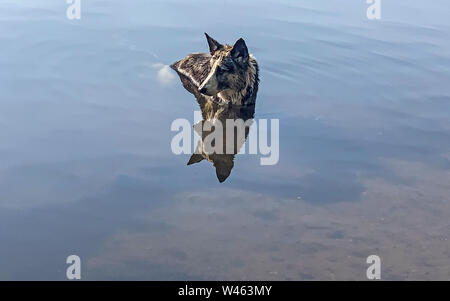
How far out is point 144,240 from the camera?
6867 millimetres

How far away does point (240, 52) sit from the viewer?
456 inches

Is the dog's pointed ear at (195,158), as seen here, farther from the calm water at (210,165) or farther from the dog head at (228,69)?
the dog head at (228,69)

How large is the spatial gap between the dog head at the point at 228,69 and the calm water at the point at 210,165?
0.62 metres

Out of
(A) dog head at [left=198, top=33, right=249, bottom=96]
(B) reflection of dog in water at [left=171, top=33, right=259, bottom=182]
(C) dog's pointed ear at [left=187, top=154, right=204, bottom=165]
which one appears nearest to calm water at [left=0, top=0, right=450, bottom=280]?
(C) dog's pointed ear at [left=187, top=154, right=204, bottom=165]

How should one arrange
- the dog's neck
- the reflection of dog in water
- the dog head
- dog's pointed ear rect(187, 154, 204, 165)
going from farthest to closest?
the dog's neck
the dog head
the reflection of dog in water
dog's pointed ear rect(187, 154, 204, 165)

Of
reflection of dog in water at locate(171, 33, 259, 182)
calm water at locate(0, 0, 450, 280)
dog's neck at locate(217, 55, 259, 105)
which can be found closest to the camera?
calm water at locate(0, 0, 450, 280)

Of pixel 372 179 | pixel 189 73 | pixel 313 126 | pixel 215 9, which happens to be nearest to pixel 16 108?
pixel 189 73

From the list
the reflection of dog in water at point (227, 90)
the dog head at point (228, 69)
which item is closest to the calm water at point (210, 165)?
the reflection of dog in water at point (227, 90)

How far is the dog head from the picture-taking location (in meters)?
11.3

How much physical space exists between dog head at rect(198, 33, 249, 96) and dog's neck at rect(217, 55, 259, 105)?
0.27ft

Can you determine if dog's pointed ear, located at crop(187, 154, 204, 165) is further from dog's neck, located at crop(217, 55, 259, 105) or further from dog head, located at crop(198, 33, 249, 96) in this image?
dog's neck, located at crop(217, 55, 259, 105)

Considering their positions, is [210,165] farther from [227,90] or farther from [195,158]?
[227,90]

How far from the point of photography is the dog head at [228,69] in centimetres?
1134
